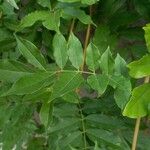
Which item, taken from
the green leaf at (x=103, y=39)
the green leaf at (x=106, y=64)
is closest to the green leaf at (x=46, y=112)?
the green leaf at (x=106, y=64)

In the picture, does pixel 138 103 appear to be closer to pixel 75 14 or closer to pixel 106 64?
pixel 106 64

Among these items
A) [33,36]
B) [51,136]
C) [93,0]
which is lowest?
[51,136]

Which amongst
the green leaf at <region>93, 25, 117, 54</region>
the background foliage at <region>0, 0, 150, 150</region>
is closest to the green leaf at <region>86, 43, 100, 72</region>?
the background foliage at <region>0, 0, 150, 150</region>

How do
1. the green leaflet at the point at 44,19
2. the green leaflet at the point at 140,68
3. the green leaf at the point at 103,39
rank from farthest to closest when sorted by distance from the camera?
the green leaf at the point at 103,39 → the green leaflet at the point at 44,19 → the green leaflet at the point at 140,68

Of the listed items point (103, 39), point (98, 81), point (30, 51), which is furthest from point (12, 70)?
point (103, 39)

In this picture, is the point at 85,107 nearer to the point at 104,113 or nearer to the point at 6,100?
the point at 104,113

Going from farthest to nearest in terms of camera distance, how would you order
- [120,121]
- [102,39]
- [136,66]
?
[102,39] → [120,121] → [136,66]

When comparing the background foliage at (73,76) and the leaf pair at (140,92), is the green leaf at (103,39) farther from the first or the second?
the leaf pair at (140,92)

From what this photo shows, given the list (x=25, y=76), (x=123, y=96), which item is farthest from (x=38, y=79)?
(x=123, y=96)
